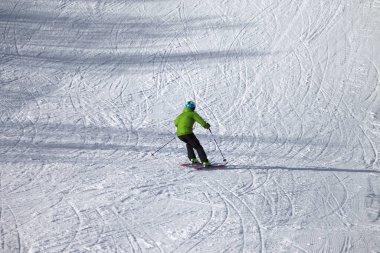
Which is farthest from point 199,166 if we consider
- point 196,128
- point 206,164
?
point 196,128

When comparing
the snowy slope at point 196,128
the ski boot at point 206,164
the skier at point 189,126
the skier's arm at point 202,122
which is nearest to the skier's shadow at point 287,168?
the snowy slope at point 196,128

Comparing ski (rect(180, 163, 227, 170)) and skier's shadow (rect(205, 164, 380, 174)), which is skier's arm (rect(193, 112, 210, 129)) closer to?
ski (rect(180, 163, 227, 170))

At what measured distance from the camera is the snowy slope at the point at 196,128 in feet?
26.8

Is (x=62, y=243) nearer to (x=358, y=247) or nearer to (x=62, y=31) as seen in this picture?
(x=358, y=247)

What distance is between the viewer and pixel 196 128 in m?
14.0

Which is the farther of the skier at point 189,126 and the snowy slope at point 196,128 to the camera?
the skier at point 189,126

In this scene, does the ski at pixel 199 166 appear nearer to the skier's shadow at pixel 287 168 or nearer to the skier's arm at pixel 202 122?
the skier's shadow at pixel 287 168

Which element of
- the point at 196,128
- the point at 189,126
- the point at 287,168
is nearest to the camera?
the point at 189,126

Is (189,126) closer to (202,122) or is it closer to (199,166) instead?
(202,122)

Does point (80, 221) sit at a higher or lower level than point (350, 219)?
higher

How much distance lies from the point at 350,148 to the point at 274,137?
184cm

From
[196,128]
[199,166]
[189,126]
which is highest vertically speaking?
[196,128]

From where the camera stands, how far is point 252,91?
16031mm

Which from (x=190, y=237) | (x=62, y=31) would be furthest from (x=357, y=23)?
(x=190, y=237)
